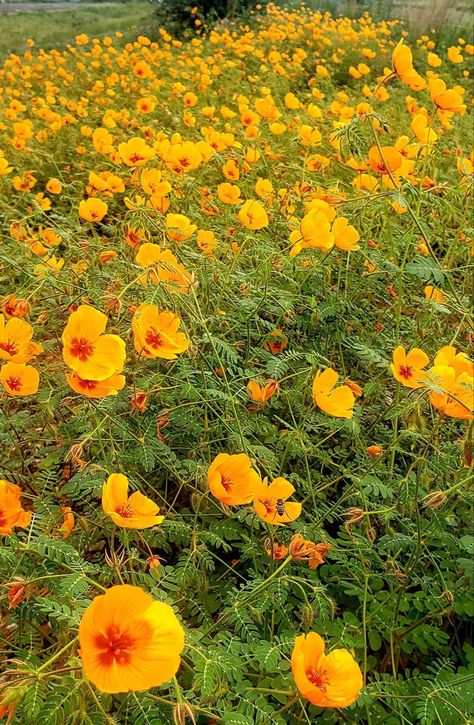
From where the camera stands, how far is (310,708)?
4.70 feet

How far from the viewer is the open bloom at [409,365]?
159 cm

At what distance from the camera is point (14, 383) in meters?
1.53

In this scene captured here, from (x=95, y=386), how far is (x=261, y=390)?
54cm

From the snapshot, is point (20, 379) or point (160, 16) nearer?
point (20, 379)

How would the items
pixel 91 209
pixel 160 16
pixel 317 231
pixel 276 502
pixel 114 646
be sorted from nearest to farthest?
pixel 114 646 → pixel 276 502 → pixel 317 231 → pixel 91 209 → pixel 160 16

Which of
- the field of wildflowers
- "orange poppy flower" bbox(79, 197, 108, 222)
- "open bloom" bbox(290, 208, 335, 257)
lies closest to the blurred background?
"orange poppy flower" bbox(79, 197, 108, 222)

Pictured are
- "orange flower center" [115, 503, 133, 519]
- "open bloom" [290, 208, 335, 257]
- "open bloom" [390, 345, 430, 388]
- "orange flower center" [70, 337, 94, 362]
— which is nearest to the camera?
"orange flower center" [115, 503, 133, 519]

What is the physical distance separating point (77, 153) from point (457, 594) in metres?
4.12

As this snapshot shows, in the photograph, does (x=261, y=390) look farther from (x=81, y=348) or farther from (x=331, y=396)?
(x=81, y=348)

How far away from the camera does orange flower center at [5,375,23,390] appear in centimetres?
151

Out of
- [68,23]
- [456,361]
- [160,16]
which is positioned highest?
[456,361]

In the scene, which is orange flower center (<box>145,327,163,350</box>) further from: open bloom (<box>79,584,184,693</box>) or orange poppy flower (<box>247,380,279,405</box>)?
open bloom (<box>79,584,184,693</box>)

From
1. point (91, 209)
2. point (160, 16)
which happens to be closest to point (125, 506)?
point (91, 209)

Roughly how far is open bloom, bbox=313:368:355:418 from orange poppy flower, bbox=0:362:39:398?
71 cm
